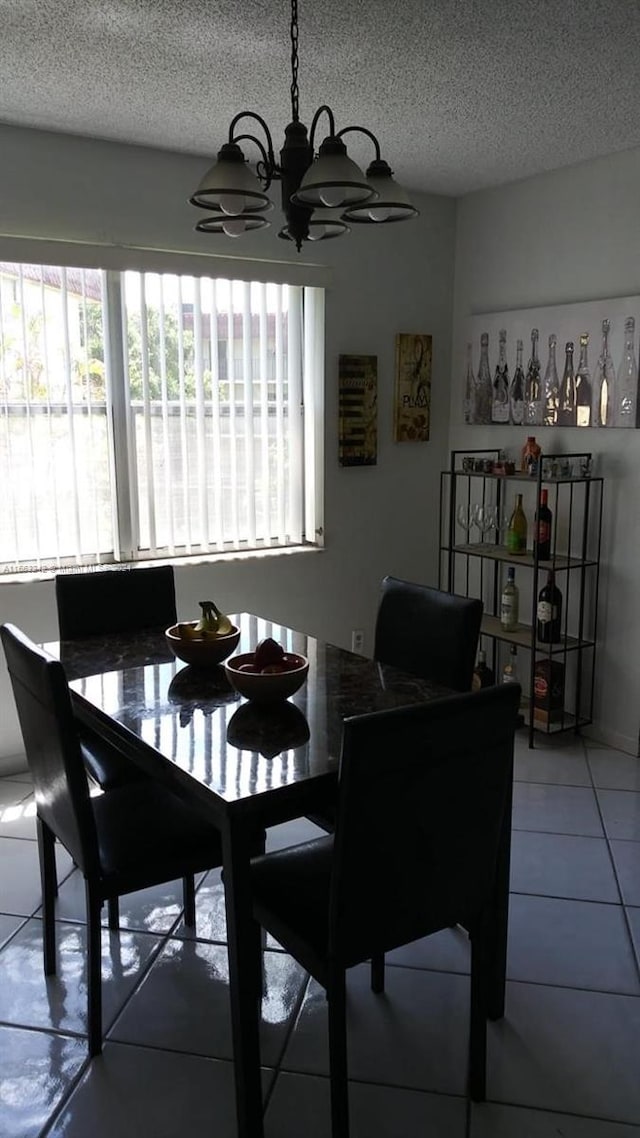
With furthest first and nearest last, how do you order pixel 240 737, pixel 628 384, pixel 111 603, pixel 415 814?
pixel 628 384
pixel 111 603
pixel 240 737
pixel 415 814

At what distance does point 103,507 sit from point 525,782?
6.70 feet

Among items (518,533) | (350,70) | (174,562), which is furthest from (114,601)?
(518,533)

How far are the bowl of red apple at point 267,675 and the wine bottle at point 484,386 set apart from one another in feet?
7.81

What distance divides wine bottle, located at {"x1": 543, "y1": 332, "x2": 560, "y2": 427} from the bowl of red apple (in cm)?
218

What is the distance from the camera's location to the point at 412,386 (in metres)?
4.28

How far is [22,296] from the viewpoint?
3.31 meters

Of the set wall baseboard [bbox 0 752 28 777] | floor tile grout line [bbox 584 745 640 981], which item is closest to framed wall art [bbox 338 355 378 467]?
floor tile grout line [bbox 584 745 640 981]

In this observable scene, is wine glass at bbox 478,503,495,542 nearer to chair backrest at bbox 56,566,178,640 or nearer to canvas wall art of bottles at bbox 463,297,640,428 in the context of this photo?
canvas wall art of bottles at bbox 463,297,640,428

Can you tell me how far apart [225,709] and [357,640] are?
2.28 m

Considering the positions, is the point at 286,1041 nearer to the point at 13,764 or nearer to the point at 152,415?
the point at 13,764

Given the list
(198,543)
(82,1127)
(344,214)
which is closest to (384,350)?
(198,543)

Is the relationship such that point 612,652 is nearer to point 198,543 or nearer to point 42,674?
point 198,543

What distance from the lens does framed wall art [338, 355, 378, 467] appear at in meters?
4.09

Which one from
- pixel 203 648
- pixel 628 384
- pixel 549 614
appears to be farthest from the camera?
pixel 549 614
